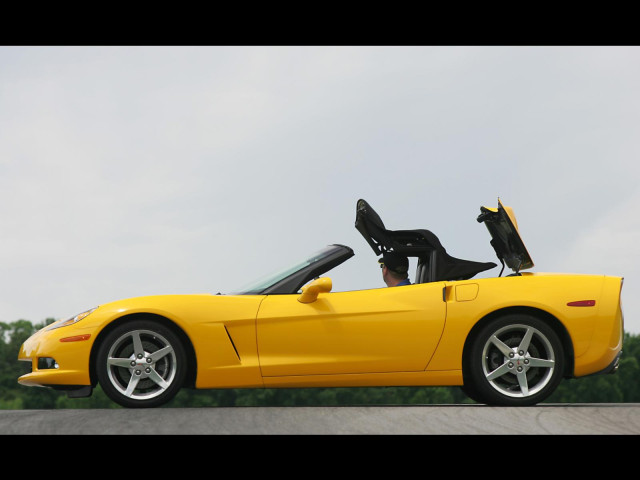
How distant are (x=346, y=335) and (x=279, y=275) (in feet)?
3.16

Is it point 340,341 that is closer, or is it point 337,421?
point 337,421

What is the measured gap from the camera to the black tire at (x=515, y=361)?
7645mm

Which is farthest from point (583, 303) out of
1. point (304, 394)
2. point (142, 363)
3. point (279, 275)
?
point (304, 394)

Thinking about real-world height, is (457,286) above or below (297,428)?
above

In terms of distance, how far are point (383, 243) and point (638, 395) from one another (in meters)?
104

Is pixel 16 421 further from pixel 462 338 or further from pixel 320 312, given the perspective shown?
pixel 462 338

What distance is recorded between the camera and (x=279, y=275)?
8.13 m

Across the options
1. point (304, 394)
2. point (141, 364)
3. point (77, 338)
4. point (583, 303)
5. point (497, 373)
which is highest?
point (77, 338)

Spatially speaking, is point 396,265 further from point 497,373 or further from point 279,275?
point 497,373

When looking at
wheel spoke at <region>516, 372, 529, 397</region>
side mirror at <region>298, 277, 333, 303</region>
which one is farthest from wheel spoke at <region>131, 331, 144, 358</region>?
wheel spoke at <region>516, 372, 529, 397</region>

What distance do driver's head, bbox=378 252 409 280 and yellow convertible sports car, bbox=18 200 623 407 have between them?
1.62 ft

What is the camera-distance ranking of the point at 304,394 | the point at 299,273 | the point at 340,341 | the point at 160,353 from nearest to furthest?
the point at 160,353 < the point at 340,341 < the point at 299,273 < the point at 304,394

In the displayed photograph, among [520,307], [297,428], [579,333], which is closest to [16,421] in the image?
[297,428]

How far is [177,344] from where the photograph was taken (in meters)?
7.52
